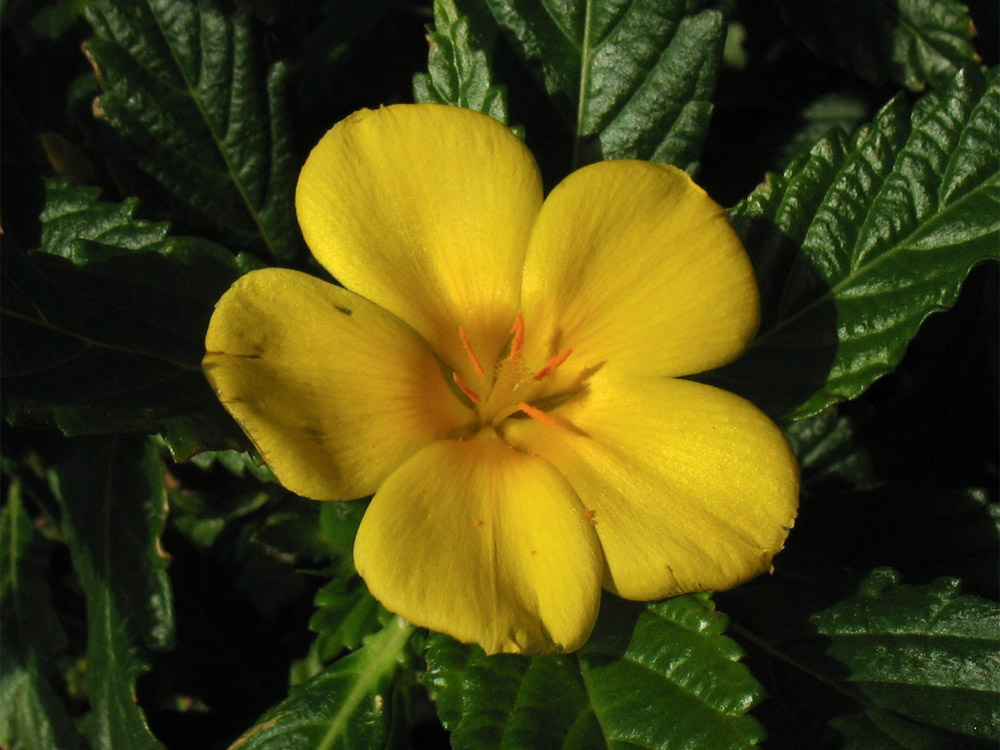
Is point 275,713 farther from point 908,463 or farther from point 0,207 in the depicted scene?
point 908,463

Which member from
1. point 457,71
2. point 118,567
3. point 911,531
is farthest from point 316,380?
point 911,531

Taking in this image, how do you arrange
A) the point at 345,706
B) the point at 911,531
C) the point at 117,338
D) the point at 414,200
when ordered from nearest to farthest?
the point at 414,200
the point at 117,338
the point at 345,706
the point at 911,531

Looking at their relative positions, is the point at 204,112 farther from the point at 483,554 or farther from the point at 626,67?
the point at 483,554

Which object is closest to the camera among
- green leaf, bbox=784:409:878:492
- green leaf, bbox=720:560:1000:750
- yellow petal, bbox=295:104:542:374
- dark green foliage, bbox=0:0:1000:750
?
yellow petal, bbox=295:104:542:374

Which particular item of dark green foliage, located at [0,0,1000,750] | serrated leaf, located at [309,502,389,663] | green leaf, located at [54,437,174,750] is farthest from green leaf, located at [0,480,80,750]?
serrated leaf, located at [309,502,389,663]

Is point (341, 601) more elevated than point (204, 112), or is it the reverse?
point (204, 112)

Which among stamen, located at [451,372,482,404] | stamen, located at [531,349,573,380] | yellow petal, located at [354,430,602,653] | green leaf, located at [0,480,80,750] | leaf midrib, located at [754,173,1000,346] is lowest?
green leaf, located at [0,480,80,750]

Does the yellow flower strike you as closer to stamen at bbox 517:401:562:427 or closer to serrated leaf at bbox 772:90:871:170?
stamen at bbox 517:401:562:427

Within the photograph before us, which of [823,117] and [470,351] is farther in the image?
[823,117]

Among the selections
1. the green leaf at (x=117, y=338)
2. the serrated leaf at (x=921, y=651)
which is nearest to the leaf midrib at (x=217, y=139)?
the green leaf at (x=117, y=338)
